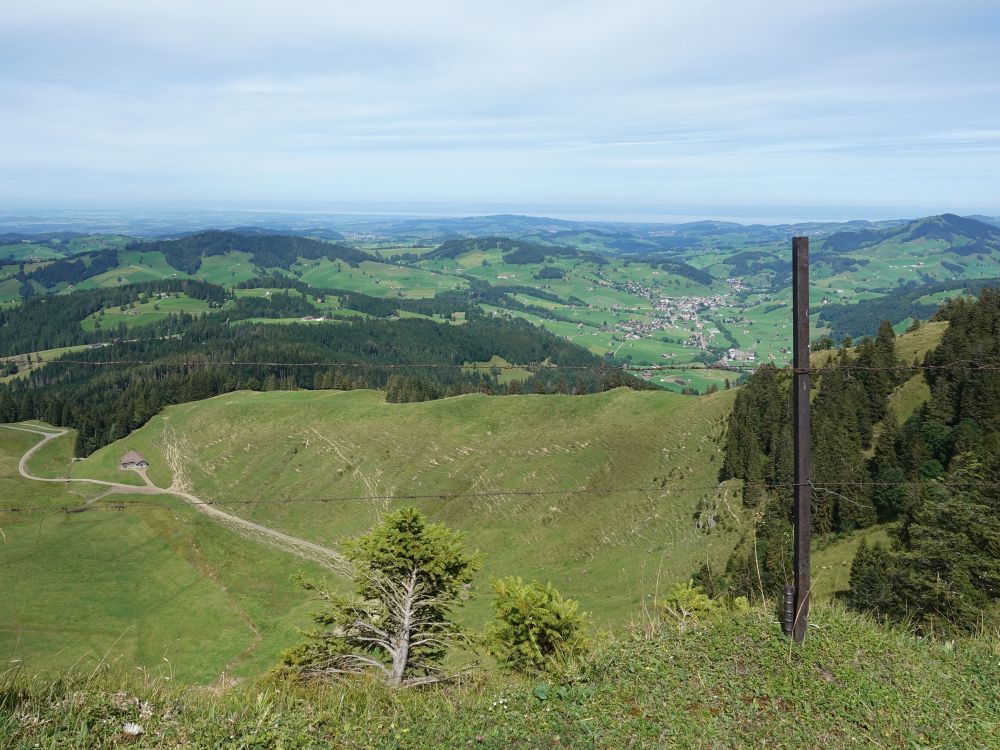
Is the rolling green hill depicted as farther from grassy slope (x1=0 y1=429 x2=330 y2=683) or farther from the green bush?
the green bush

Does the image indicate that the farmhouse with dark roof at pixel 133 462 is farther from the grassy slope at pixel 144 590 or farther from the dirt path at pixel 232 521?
the grassy slope at pixel 144 590

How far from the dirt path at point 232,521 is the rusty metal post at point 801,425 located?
197 ft

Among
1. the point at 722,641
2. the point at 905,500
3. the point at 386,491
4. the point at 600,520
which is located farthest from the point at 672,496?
the point at 722,641

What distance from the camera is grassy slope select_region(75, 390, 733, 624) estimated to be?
215 ft

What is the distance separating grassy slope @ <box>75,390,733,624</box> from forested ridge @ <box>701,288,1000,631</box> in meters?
6.59

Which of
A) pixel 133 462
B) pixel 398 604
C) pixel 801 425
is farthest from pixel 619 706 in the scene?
pixel 133 462

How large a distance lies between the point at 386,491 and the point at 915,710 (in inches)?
3290

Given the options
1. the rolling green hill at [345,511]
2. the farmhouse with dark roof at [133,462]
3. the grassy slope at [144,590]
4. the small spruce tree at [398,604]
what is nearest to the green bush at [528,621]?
the small spruce tree at [398,604]

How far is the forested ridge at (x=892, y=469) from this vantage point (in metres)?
29.7

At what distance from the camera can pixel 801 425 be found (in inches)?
499

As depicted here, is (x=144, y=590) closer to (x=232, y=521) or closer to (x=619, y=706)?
(x=232, y=521)

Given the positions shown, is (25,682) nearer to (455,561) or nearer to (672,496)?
(455,561)

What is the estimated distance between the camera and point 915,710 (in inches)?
380

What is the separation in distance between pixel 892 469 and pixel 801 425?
54.7 m
